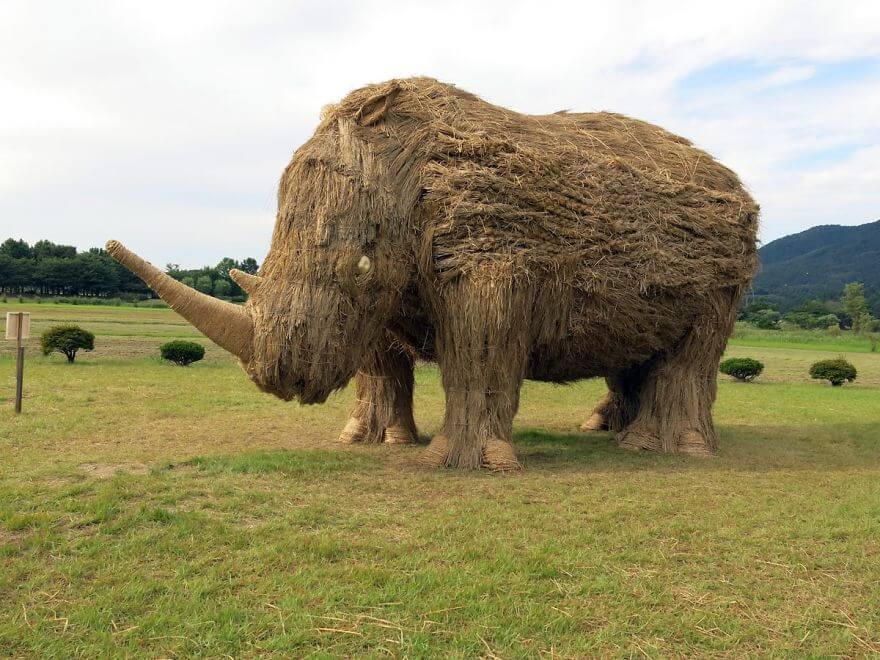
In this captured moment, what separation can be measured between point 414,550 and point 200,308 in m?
2.67

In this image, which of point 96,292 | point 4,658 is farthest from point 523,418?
point 96,292

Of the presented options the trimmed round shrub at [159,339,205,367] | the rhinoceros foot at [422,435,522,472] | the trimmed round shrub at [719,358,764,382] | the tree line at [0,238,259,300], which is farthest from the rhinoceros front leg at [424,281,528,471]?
the tree line at [0,238,259,300]

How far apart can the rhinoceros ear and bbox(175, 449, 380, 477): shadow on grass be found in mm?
3075

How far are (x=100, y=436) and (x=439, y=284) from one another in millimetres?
4121

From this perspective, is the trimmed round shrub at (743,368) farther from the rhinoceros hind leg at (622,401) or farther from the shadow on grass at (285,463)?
the shadow on grass at (285,463)

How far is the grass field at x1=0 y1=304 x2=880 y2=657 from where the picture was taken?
3.09 metres

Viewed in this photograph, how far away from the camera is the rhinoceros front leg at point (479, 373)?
6098 mm

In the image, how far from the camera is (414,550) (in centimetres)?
409

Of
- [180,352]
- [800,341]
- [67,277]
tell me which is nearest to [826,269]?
[800,341]

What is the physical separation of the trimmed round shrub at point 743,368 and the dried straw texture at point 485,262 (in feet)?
42.6

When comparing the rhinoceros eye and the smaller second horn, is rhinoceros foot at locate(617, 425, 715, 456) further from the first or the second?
the smaller second horn

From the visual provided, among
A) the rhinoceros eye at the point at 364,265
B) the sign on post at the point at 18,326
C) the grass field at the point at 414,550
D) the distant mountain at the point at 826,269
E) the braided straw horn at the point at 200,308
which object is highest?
the distant mountain at the point at 826,269

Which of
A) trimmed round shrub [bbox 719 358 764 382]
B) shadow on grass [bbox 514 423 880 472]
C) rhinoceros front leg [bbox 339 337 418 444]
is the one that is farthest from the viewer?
trimmed round shrub [bbox 719 358 764 382]

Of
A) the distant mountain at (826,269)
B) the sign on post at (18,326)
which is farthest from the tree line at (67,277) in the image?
the distant mountain at (826,269)
